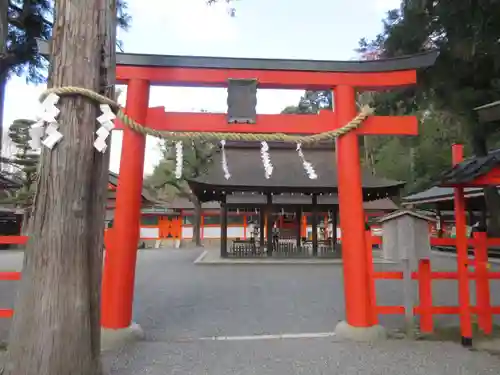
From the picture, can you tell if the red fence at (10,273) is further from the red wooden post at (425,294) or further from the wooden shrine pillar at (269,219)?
the wooden shrine pillar at (269,219)

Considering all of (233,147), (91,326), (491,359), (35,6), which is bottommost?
(491,359)

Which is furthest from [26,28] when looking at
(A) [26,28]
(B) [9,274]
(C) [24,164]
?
(C) [24,164]

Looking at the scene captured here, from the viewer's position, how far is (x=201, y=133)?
412cm

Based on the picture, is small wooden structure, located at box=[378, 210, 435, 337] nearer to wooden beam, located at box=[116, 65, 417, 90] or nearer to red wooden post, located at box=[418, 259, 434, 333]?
red wooden post, located at box=[418, 259, 434, 333]

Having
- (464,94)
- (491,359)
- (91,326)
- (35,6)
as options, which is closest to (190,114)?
(91,326)

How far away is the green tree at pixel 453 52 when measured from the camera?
323 inches

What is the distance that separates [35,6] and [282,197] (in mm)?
11196

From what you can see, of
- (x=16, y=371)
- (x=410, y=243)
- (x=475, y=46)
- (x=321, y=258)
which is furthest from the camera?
(x=321, y=258)

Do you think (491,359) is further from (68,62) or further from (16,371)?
(68,62)

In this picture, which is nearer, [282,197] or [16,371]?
[16,371]

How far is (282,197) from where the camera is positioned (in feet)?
57.5

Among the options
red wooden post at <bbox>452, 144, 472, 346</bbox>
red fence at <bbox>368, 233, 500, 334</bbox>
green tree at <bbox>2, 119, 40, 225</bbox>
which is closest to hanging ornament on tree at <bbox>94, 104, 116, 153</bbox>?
red fence at <bbox>368, 233, 500, 334</bbox>

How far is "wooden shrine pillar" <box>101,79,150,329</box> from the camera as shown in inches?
179

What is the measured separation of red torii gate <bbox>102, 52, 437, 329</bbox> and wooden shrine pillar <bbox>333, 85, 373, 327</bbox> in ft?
0.04
